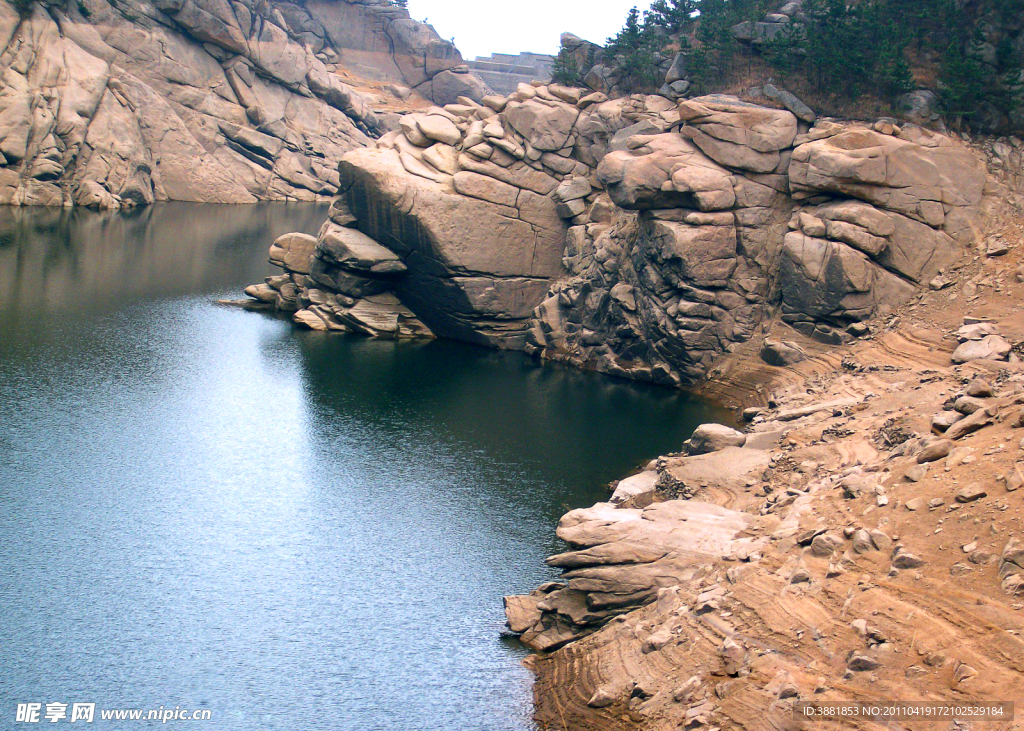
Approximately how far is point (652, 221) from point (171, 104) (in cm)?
7621

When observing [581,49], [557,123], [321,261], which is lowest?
[321,261]

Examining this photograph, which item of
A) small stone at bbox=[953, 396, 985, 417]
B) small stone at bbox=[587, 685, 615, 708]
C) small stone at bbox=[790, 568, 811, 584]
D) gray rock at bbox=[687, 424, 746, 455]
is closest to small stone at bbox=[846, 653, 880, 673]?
small stone at bbox=[790, 568, 811, 584]

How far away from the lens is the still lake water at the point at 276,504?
70.5ft

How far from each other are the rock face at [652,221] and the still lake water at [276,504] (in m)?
3.47

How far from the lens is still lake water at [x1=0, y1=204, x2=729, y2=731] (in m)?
21.5

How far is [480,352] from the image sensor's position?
53094mm

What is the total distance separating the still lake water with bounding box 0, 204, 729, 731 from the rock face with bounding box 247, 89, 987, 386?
3470 mm

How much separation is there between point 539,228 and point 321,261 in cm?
1367

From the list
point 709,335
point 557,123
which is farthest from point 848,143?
point 557,123

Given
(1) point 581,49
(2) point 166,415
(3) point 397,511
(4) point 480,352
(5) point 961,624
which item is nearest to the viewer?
(5) point 961,624

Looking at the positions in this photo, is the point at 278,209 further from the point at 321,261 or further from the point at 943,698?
the point at 943,698

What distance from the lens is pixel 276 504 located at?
101 ft

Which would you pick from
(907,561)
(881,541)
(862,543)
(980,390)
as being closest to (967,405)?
(980,390)

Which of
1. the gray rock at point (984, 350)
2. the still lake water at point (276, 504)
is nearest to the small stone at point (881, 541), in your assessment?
the still lake water at point (276, 504)
